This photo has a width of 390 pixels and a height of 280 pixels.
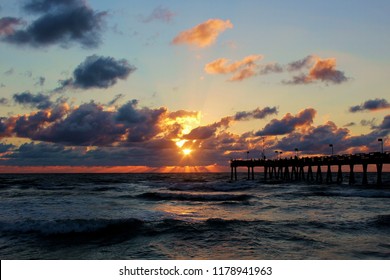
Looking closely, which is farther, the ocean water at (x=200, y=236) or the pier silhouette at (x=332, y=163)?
the pier silhouette at (x=332, y=163)

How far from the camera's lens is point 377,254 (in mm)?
14609

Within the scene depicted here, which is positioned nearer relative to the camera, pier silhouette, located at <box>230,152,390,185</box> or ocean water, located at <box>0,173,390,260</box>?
ocean water, located at <box>0,173,390,260</box>

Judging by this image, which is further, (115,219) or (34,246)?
Result: (115,219)

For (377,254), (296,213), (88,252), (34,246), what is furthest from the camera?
(296,213)

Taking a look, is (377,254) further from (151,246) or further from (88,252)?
(88,252)

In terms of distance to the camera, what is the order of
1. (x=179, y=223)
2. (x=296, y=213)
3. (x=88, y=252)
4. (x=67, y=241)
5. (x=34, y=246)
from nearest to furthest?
(x=88, y=252) → (x=34, y=246) → (x=67, y=241) → (x=179, y=223) → (x=296, y=213)

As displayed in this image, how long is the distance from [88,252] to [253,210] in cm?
1669

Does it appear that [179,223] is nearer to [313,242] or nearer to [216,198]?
[313,242]

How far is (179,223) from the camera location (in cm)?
2278

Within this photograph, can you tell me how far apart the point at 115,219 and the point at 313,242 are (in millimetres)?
12988

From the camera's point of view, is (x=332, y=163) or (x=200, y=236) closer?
(x=200, y=236)

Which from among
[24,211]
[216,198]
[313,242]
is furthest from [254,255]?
[216,198]
